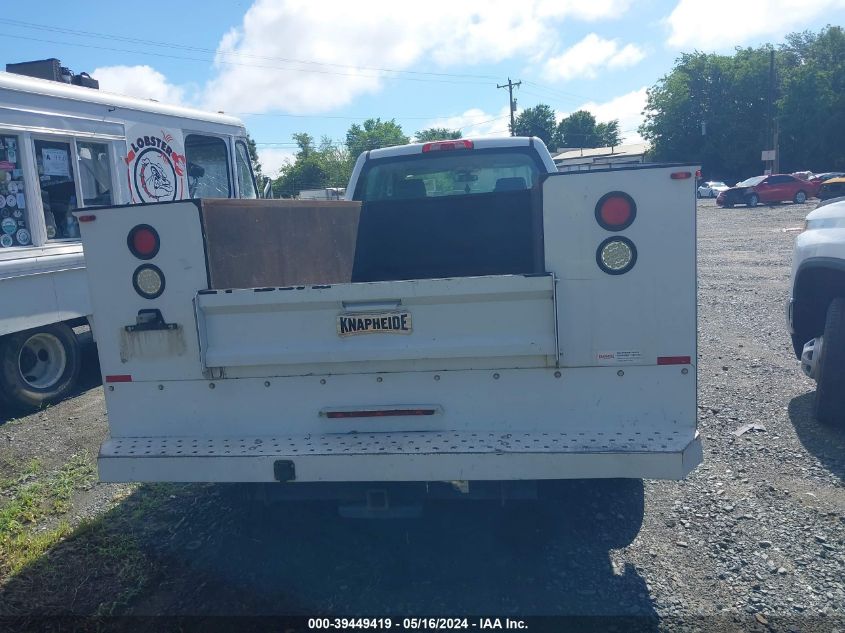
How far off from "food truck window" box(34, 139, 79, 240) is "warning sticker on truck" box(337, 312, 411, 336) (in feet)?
15.5

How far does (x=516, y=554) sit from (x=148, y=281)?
2.22m

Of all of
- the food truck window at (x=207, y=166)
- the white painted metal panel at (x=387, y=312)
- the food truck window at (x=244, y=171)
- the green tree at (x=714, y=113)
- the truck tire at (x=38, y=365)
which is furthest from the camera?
the green tree at (x=714, y=113)

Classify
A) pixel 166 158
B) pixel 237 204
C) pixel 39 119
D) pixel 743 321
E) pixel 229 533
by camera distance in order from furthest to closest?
pixel 743 321
pixel 166 158
pixel 39 119
pixel 229 533
pixel 237 204

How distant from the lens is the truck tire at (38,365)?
21.3 feet

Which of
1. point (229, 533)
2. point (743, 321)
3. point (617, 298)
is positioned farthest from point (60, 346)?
point (743, 321)

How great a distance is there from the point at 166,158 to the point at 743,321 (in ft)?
23.9

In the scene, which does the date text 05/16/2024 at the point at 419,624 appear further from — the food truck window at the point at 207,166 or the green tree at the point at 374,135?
the green tree at the point at 374,135

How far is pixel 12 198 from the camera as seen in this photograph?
646 centimetres

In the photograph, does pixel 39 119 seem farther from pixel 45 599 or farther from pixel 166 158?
pixel 45 599

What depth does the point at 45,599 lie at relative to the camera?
3.45 m

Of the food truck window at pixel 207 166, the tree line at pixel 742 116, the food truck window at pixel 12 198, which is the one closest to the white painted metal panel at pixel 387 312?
the food truck window at pixel 12 198

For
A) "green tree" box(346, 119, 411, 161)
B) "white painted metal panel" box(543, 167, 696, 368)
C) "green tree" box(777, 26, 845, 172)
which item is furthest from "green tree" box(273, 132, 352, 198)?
"white painted metal panel" box(543, 167, 696, 368)

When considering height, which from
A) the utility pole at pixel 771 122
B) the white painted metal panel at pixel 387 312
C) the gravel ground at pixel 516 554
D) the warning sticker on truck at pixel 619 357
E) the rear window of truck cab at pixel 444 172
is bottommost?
the gravel ground at pixel 516 554

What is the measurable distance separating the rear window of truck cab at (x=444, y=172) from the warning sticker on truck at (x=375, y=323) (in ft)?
8.94
